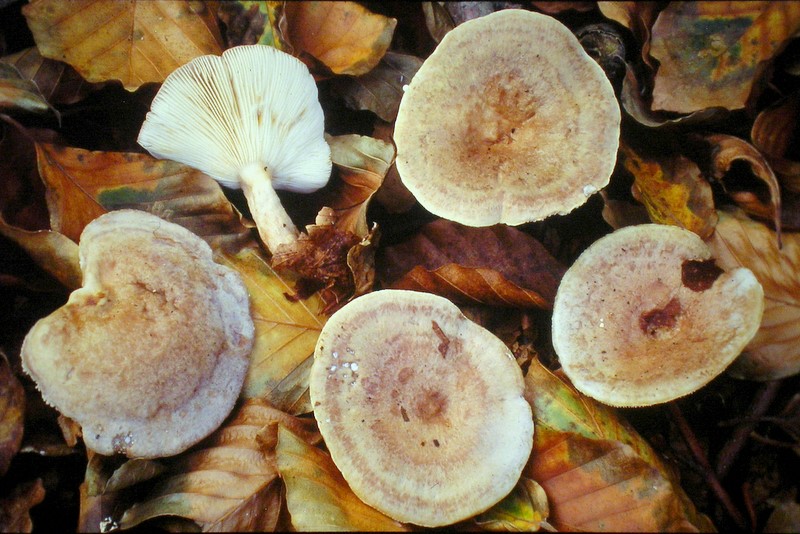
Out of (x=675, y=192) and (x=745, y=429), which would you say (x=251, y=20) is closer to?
(x=675, y=192)

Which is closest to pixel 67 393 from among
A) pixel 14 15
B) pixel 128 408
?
pixel 128 408

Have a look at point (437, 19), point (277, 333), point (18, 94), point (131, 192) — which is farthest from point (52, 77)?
point (437, 19)

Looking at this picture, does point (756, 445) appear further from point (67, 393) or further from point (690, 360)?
point (67, 393)

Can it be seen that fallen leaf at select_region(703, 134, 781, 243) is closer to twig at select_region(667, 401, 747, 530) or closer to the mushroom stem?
twig at select_region(667, 401, 747, 530)

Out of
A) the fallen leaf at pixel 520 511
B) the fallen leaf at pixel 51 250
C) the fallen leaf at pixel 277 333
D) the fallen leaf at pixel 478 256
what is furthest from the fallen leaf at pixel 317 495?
the fallen leaf at pixel 51 250

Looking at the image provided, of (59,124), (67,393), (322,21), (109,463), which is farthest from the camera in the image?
(322,21)

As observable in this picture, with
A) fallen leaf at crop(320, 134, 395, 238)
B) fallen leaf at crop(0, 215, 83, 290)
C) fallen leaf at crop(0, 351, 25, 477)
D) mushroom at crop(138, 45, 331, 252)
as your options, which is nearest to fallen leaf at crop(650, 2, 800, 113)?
fallen leaf at crop(320, 134, 395, 238)

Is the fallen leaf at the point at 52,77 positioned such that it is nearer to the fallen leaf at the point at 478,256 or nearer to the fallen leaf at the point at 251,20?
the fallen leaf at the point at 251,20
